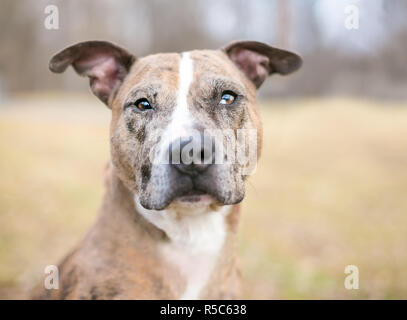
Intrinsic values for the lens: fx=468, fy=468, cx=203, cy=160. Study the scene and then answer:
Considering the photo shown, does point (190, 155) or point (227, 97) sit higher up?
point (227, 97)

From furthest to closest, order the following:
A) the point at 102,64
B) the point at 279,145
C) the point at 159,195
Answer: the point at 279,145 < the point at 102,64 < the point at 159,195

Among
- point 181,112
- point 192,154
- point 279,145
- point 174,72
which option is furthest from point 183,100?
point 279,145

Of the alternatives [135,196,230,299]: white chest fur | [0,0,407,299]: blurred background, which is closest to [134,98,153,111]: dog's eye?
[135,196,230,299]: white chest fur

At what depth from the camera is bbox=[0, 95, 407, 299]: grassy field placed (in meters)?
5.15

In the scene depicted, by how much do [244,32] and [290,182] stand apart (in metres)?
2.99

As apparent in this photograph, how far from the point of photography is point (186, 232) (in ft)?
9.51

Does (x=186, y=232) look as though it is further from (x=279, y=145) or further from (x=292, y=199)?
(x=279, y=145)

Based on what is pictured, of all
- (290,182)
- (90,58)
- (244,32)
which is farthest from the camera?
(244,32)

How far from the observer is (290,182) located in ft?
22.5

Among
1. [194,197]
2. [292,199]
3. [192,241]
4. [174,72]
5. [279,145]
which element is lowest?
[292,199]

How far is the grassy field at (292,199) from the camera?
5.15 meters

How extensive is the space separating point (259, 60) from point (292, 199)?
3505 mm
